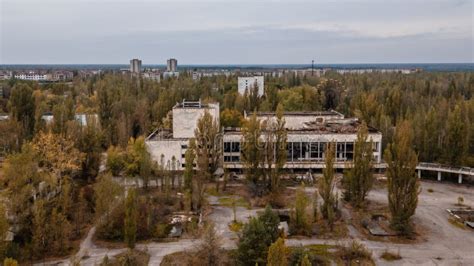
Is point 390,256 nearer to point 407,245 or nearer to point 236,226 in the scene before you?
point 407,245

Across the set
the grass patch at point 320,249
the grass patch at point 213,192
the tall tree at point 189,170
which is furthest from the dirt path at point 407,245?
the grass patch at point 213,192

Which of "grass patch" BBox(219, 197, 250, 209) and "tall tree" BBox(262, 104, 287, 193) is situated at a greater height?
"tall tree" BBox(262, 104, 287, 193)

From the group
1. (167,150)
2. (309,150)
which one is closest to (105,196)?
(167,150)

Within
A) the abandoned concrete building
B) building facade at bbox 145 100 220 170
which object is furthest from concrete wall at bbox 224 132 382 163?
building facade at bbox 145 100 220 170

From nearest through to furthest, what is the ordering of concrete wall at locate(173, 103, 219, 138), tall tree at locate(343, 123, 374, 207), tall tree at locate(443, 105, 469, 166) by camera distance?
tall tree at locate(343, 123, 374, 207) → tall tree at locate(443, 105, 469, 166) → concrete wall at locate(173, 103, 219, 138)

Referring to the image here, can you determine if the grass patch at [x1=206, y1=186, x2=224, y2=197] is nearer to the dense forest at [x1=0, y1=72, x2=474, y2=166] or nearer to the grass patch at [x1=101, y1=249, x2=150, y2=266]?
the grass patch at [x1=101, y1=249, x2=150, y2=266]

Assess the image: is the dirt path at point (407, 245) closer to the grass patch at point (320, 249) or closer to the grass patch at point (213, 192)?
the grass patch at point (320, 249)
